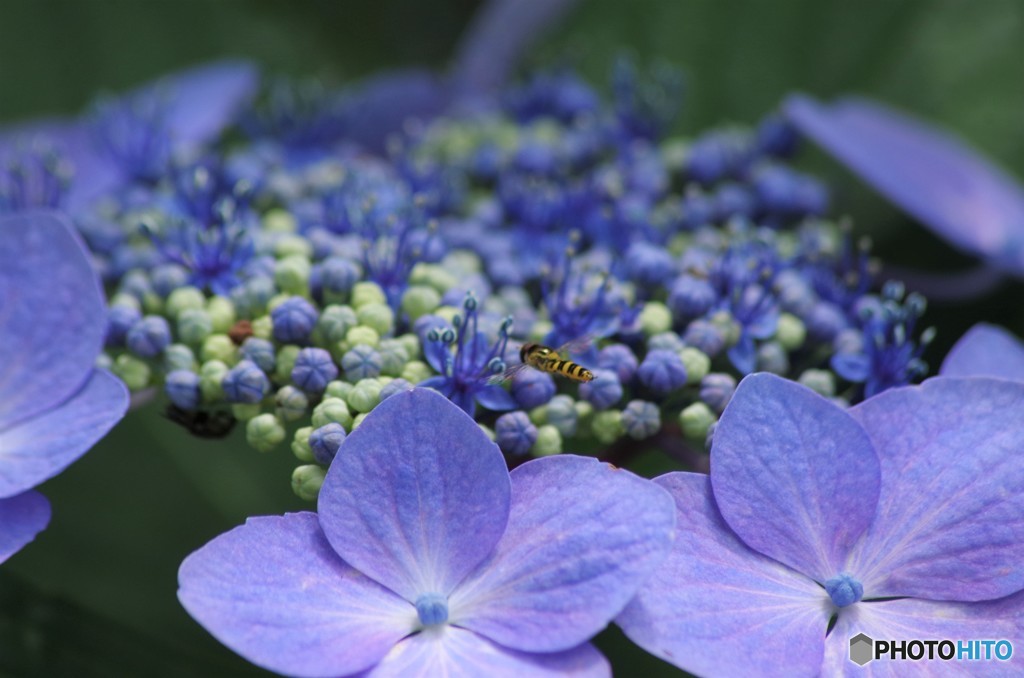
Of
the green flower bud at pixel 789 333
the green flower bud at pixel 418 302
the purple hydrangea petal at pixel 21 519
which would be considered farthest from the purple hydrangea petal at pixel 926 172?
the purple hydrangea petal at pixel 21 519

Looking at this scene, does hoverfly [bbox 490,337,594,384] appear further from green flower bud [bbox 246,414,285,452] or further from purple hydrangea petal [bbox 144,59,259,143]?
purple hydrangea petal [bbox 144,59,259,143]

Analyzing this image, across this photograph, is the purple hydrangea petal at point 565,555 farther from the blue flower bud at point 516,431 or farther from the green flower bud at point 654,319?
the green flower bud at point 654,319

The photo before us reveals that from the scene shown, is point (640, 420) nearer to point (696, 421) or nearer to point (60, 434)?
point (696, 421)

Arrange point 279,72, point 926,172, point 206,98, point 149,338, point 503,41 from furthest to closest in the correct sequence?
point 279,72 < point 503,41 < point 206,98 < point 926,172 < point 149,338

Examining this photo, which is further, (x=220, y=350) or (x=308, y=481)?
(x=220, y=350)

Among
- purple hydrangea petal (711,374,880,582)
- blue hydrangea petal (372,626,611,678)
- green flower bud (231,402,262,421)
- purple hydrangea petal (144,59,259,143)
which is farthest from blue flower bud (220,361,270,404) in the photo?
purple hydrangea petal (144,59,259,143)

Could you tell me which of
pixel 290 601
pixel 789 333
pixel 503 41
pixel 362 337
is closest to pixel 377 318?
pixel 362 337

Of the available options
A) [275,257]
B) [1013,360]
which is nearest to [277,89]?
[275,257]
